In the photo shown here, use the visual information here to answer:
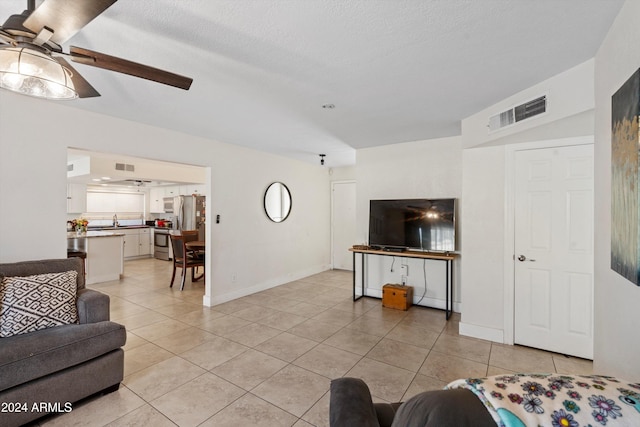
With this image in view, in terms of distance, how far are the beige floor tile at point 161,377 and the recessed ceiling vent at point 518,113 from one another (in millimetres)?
3502

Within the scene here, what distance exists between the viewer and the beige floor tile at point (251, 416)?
6.10 feet

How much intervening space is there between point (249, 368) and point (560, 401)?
2.37 metres

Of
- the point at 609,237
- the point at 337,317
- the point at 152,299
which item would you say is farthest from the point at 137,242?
the point at 609,237

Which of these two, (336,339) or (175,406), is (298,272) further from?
(175,406)

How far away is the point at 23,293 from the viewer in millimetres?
2018

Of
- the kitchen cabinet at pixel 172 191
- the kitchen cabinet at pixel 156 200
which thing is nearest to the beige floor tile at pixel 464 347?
the kitchen cabinet at pixel 172 191

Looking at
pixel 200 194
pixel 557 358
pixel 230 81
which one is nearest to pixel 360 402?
pixel 230 81

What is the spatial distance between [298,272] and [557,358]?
4.17 m

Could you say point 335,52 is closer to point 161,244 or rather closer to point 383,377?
point 383,377

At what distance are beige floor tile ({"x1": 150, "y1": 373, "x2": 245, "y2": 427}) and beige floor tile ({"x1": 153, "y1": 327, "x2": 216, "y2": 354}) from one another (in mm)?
668

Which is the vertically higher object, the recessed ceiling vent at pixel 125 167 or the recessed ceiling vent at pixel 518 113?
the recessed ceiling vent at pixel 125 167

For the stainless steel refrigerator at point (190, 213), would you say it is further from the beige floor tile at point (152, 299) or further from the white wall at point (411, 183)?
the white wall at point (411, 183)

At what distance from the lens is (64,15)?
1170mm

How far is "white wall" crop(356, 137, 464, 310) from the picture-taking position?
4000mm
